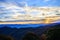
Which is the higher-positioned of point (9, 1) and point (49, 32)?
point (9, 1)

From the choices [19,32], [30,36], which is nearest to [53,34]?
[30,36]

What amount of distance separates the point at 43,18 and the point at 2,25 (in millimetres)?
434

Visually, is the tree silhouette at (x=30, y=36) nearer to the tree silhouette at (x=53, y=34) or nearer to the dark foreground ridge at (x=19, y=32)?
the dark foreground ridge at (x=19, y=32)

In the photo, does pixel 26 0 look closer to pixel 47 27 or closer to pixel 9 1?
pixel 9 1

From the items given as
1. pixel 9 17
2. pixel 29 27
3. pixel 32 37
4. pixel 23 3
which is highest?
pixel 23 3

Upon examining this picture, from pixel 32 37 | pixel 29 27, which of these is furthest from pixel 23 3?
pixel 32 37

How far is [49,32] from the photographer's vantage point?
1.56 m

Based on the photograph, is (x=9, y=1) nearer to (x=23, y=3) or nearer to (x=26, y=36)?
(x=23, y=3)

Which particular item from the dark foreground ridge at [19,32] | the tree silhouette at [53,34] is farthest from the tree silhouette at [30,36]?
the tree silhouette at [53,34]

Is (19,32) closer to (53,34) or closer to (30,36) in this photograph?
(30,36)

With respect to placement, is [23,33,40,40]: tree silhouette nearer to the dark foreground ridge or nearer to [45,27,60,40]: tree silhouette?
the dark foreground ridge

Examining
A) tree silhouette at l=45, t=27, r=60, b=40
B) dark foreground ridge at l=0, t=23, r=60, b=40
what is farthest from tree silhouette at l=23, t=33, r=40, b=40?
tree silhouette at l=45, t=27, r=60, b=40

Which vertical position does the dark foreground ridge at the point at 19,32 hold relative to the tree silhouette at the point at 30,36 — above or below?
above

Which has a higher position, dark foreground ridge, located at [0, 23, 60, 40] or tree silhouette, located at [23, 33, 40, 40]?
dark foreground ridge, located at [0, 23, 60, 40]
